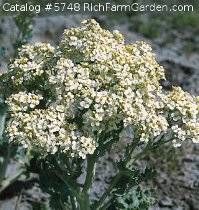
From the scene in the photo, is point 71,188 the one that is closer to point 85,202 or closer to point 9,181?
point 85,202

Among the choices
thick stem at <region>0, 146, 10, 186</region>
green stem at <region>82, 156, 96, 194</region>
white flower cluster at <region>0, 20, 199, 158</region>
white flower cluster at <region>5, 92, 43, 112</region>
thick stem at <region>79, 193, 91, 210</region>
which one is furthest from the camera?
thick stem at <region>0, 146, 10, 186</region>

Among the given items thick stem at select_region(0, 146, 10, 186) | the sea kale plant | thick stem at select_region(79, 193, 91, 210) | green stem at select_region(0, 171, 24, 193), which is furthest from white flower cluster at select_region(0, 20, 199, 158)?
green stem at select_region(0, 171, 24, 193)

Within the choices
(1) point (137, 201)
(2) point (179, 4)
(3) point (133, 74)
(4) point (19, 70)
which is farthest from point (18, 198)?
(2) point (179, 4)

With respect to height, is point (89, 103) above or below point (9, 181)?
above

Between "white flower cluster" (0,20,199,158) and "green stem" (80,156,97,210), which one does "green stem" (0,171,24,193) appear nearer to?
"green stem" (80,156,97,210)

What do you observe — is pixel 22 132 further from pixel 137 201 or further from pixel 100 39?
pixel 137 201

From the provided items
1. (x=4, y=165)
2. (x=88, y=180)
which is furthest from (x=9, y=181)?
(x=88, y=180)

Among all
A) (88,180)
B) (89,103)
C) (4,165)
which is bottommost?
(88,180)

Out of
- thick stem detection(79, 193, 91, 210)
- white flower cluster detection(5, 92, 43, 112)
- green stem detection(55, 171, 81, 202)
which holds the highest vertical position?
white flower cluster detection(5, 92, 43, 112)

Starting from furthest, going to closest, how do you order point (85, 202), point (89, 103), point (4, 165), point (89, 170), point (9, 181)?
point (9, 181) → point (4, 165) → point (85, 202) → point (89, 170) → point (89, 103)
